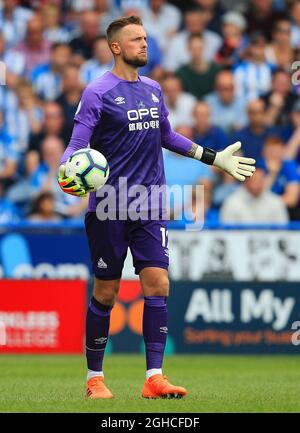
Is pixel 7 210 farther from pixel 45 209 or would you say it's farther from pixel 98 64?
pixel 98 64

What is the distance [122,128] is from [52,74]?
9332 mm

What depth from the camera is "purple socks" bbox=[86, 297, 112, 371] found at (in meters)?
8.38

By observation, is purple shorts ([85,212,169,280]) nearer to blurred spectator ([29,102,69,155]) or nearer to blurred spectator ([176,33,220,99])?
blurred spectator ([29,102,69,155])

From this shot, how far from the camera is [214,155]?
8.62 metres

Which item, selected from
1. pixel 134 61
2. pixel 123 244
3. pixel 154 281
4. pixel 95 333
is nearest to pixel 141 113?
pixel 134 61

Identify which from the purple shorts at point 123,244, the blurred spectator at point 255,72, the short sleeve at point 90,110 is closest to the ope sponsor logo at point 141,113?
the short sleeve at point 90,110

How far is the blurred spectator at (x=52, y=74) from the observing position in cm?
1711

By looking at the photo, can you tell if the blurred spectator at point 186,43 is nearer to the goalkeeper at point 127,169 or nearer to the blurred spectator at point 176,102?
the blurred spectator at point 176,102

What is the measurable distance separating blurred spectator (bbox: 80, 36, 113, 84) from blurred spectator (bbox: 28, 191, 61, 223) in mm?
2902

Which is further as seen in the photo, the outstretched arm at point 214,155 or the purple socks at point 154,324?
the outstretched arm at point 214,155

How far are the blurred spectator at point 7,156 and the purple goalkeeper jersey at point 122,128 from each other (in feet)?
24.8

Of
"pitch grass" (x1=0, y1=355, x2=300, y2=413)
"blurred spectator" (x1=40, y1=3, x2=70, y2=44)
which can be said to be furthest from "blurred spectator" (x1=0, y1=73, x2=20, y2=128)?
"pitch grass" (x1=0, y1=355, x2=300, y2=413)

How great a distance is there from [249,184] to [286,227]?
0.92 meters
